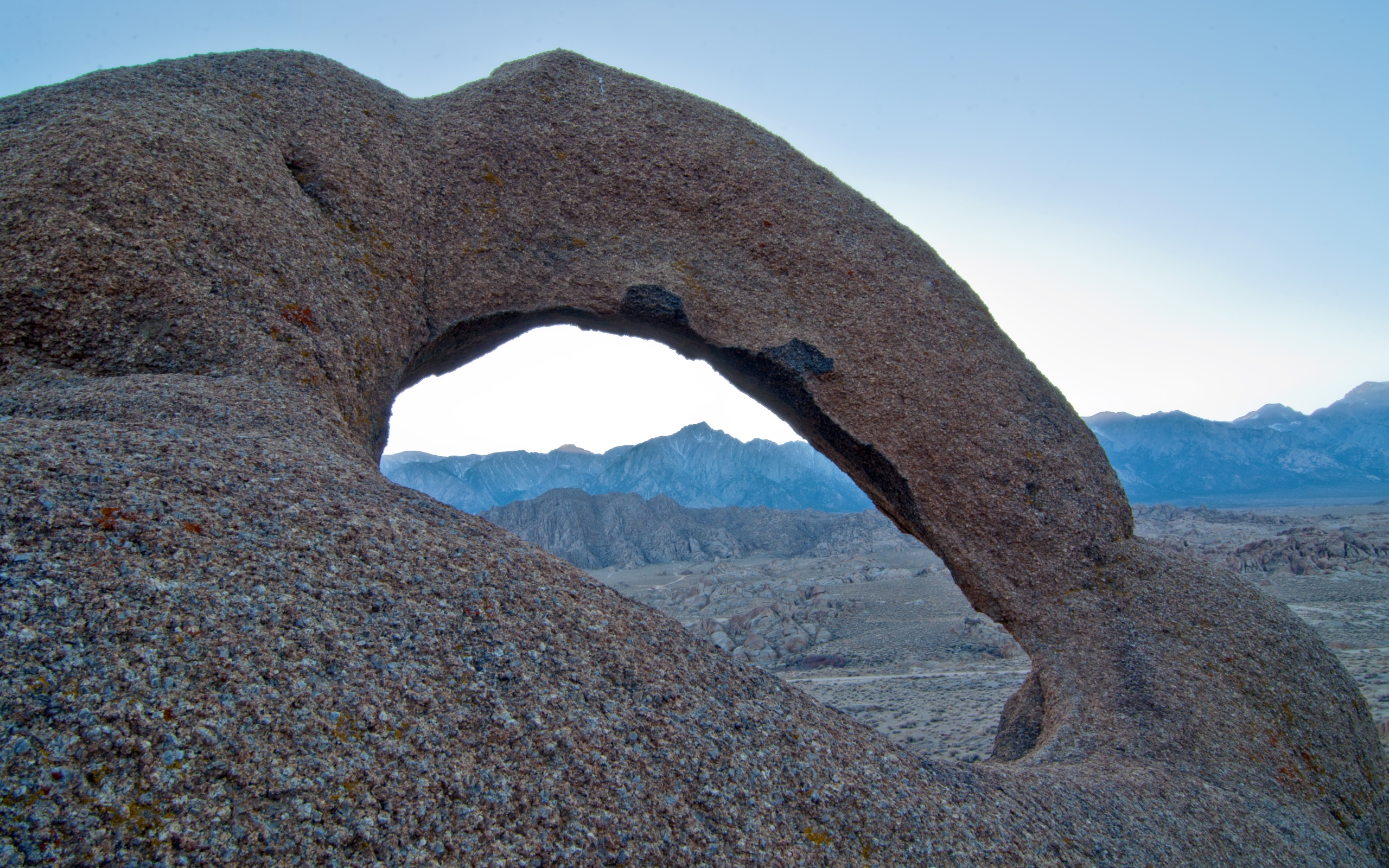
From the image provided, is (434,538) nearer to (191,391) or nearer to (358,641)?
(358,641)

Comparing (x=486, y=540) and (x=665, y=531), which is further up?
(x=486, y=540)

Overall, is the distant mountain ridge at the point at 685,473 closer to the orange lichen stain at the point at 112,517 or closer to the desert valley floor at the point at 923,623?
the desert valley floor at the point at 923,623

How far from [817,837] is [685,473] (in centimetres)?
8020

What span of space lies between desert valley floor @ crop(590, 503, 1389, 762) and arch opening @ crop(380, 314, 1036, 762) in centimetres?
6

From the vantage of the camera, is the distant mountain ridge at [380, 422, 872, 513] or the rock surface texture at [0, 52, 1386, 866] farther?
the distant mountain ridge at [380, 422, 872, 513]

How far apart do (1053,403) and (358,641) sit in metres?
6.79

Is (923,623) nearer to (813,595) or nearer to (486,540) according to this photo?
(813,595)

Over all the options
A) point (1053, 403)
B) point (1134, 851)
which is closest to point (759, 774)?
point (1134, 851)

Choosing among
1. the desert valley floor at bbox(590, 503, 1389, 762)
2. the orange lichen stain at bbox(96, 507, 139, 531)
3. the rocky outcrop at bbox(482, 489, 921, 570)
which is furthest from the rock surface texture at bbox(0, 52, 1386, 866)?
the rocky outcrop at bbox(482, 489, 921, 570)

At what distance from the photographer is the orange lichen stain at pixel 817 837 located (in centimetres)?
262

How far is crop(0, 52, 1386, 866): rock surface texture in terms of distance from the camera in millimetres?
1950

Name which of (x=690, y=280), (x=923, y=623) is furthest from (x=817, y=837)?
(x=923, y=623)

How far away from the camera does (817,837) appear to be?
2.64 meters

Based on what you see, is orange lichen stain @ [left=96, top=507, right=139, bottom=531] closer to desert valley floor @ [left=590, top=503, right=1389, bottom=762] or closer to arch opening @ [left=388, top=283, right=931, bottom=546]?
arch opening @ [left=388, top=283, right=931, bottom=546]
